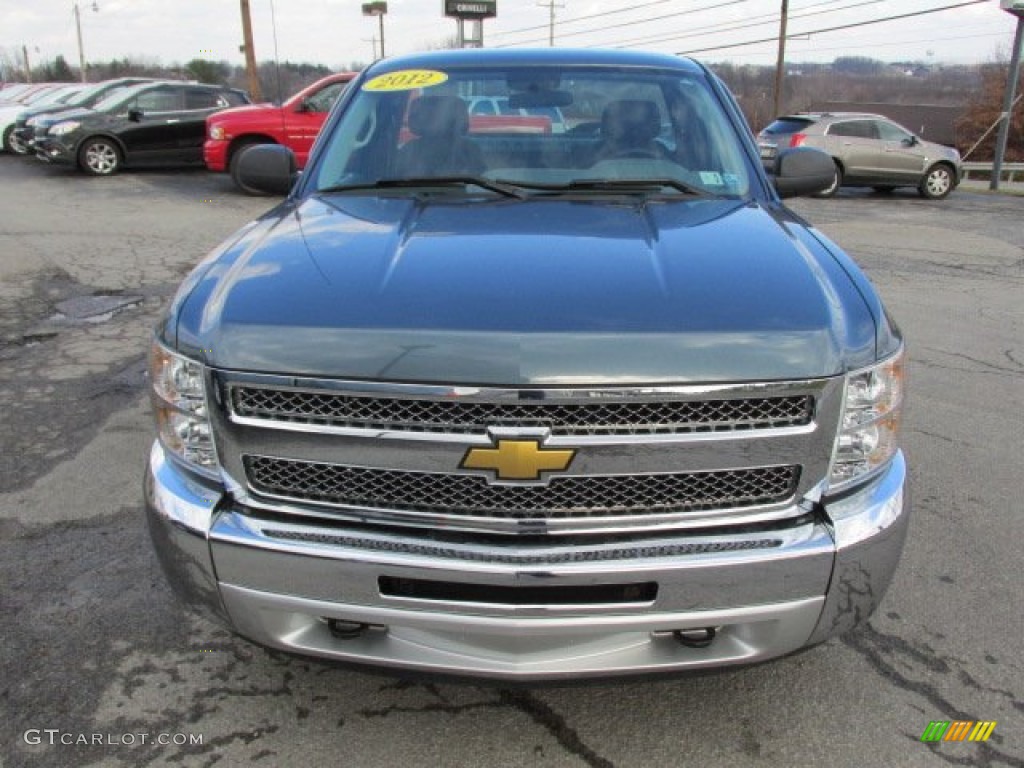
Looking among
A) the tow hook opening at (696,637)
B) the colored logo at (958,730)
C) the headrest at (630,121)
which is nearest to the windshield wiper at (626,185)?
the headrest at (630,121)

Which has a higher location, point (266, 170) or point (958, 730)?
point (266, 170)

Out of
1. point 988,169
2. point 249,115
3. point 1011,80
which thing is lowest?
point 988,169

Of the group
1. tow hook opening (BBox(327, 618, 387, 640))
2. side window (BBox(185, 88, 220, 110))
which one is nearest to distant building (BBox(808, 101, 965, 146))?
side window (BBox(185, 88, 220, 110))

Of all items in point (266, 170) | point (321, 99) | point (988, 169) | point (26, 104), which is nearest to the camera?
point (266, 170)

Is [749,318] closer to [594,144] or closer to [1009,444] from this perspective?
[594,144]

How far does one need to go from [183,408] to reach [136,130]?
16.0 m

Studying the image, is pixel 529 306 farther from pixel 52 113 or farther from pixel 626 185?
pixel 52 113

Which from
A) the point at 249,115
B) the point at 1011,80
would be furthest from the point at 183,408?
the point at 1011,80

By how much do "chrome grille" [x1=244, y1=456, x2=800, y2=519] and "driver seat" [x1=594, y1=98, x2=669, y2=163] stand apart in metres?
1.64

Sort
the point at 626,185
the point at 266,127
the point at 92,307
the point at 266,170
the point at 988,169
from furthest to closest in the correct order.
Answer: the point at 988,169, the point at 266,127, the point at 92,307, the point at 266,170, the point at 626,185

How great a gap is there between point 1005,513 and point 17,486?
4.46 meters

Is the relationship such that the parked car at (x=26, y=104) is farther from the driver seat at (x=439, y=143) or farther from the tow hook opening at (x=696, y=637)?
the tow hook opening at (x=696, y=637)

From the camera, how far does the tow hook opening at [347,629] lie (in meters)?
2.08

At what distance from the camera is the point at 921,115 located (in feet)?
227
